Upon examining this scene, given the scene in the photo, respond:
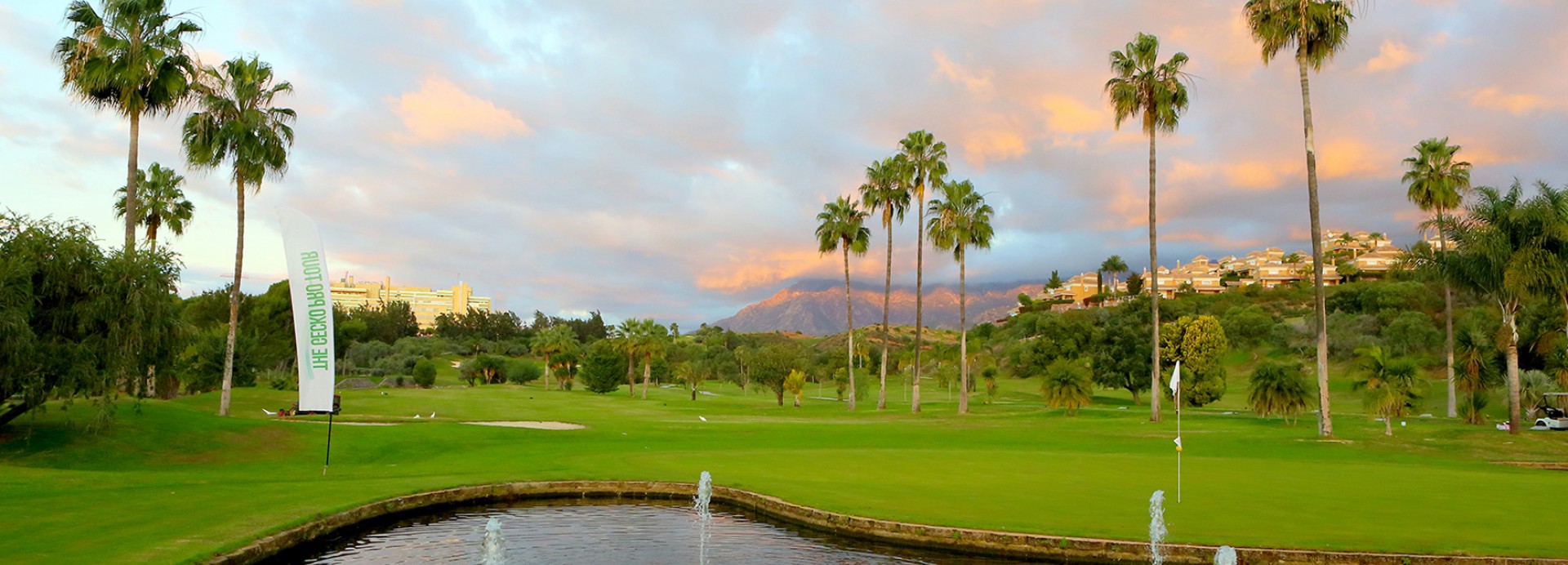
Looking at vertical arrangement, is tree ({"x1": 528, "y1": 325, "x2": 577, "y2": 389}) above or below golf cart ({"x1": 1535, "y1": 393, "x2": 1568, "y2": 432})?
above

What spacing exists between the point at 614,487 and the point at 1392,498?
1957 centimetres

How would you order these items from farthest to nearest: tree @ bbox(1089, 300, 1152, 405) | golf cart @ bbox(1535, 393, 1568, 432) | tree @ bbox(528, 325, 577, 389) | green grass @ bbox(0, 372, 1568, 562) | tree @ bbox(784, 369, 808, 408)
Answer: tree @ bbox(528, 325, 577, 389), tree @ bbox(1089, 300, 1152, 405), tree @ bbox(784, 369, 808, 408), golf cart @ bbox(1535, 393, 1568, 432), green grass @ bbox(0, 372, 1568, 562)

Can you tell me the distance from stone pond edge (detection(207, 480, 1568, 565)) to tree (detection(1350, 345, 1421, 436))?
28.0 metres

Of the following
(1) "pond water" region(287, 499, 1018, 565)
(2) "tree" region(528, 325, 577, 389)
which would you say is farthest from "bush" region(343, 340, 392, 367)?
(1) "pond water" region(287, 499, 1018, 565)

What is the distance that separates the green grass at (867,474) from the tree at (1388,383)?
1.39 m

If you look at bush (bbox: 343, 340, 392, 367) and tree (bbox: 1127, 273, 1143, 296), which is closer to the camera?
bush (bbox: 343, 340, 392, 367)

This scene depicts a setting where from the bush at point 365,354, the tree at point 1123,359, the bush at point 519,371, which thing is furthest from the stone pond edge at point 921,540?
the bush at point 365,354

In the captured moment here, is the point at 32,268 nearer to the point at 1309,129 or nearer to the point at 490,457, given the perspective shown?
the point at 490,457

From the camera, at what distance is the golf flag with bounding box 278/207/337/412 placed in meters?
22.9

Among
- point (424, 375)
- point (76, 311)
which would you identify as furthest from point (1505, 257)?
point (424, 375)

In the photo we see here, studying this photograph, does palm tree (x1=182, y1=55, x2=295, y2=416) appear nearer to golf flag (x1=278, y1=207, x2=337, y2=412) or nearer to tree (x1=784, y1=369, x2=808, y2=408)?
golf flag (x1=278, y1=207, x2=337, y2=412)

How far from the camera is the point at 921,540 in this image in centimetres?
1698

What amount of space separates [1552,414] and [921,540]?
4838 cm

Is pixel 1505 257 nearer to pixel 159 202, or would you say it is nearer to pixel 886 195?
pixel 886 195
